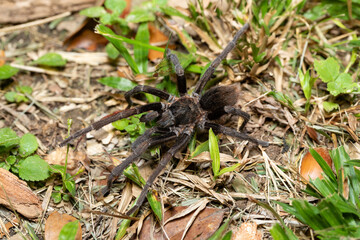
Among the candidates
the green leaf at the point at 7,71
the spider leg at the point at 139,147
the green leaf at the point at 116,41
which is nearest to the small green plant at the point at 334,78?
the spider leg at the point at 139,147

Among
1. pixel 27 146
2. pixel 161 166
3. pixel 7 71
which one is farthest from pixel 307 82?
pixel 7 71

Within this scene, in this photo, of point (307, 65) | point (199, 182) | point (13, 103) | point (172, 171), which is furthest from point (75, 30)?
point (307, 65)

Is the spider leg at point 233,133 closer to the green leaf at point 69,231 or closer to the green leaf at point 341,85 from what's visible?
the green leaf at point 341,85

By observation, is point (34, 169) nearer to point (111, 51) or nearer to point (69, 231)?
point (69, 231)

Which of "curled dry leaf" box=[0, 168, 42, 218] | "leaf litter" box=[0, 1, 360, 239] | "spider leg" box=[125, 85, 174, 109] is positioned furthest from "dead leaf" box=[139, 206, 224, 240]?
"spider leg" box=[125, 85, 174, 109]

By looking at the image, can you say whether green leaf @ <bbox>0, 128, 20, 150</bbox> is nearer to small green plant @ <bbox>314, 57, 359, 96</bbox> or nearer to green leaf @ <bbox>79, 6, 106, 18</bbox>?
green leaf @ <bbox>79, 6, 106, 18</bbox>
